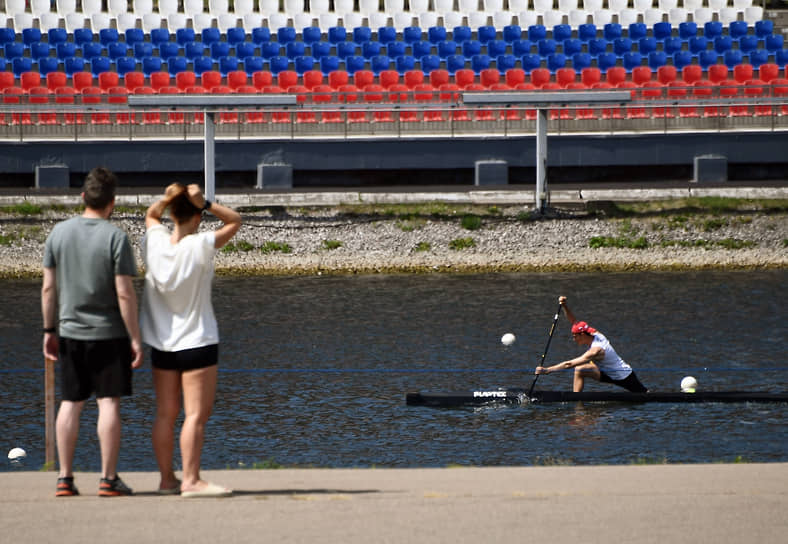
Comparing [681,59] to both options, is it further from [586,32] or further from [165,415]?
[165,415]

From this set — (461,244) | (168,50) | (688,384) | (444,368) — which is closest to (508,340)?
(444,368)

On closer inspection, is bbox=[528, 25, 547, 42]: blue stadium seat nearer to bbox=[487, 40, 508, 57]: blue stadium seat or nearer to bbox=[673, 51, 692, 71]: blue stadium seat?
bbox=[487, 40, 508, 57]: blue stadium seat

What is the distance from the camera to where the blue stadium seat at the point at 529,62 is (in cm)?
2995

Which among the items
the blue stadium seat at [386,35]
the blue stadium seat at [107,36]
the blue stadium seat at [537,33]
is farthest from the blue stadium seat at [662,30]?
the blue stadium seat at [107,36]

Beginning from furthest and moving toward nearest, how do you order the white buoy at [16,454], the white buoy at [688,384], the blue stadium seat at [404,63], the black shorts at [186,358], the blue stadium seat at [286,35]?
the blue stadium seat at [286,35], the blue stadium seat at [404,63], the white buoy at [688,384], the white buoy at [16,454], the black shorts at [186,358]

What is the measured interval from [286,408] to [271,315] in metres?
5.51

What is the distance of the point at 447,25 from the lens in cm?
3262

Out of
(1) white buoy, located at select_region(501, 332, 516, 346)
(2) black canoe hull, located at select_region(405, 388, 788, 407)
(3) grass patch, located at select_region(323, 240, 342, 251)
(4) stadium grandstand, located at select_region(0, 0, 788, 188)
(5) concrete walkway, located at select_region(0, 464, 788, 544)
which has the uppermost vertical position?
(4) stadium grandstand, located at select_region(0, 0, 788, 188)

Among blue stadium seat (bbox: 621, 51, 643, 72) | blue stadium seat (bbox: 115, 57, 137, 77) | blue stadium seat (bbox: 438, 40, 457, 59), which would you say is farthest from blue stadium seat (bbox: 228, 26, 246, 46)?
blue stadium seat (bbox: 621, 51, 643, 72)

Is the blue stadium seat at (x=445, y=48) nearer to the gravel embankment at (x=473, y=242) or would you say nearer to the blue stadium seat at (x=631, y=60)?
the blue stadium seat at (x=631, y=60)

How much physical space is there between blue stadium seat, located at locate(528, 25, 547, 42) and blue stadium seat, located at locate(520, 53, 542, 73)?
1657 mm

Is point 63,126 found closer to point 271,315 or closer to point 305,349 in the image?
point 271,315

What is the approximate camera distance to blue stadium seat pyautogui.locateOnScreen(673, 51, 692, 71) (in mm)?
30250

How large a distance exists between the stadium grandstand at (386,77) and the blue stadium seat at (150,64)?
5cm
